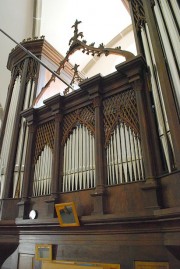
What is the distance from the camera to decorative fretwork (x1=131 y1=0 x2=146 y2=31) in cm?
389

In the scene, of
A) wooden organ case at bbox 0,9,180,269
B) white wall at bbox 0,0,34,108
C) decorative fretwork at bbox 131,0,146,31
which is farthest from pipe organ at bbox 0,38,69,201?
decorative fretwork at bbox 131,0,146,31

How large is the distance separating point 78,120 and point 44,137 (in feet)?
2.66

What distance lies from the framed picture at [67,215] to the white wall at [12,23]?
6452 mm

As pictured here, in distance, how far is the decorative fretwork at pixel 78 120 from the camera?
3680 millimetres

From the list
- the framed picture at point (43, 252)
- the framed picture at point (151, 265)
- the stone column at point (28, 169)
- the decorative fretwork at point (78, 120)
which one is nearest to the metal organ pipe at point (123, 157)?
the decorative fretwork at point (78, 120)

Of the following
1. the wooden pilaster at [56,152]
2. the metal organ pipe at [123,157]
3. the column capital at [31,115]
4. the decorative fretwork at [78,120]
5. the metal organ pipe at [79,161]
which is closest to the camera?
the metal organ pipe at [123,157]

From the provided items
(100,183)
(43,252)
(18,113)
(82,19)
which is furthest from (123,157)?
(82,19)

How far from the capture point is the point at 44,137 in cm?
430

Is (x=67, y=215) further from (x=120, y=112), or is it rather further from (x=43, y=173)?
(x=120, y=112)

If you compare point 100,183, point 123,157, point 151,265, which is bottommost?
point 151,265

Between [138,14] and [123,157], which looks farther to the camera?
[138,14]

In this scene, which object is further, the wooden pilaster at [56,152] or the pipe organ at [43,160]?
the pipe organ at [43,160]

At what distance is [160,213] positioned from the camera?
234 cm

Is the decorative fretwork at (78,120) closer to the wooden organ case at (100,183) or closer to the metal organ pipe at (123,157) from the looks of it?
the wooden organ case at (100,183)
